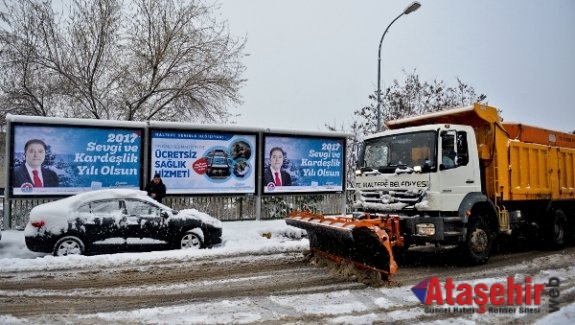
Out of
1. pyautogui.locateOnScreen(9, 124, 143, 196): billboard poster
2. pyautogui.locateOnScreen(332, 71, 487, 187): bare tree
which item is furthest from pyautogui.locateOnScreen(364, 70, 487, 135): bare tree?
pyautogui.locateOnScreen(9, 124, 143, 196): billboard poster

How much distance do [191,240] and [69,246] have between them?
109 inches

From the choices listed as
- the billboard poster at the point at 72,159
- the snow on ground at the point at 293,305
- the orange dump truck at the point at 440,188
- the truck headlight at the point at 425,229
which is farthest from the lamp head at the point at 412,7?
the billboard poster at the point at 72,159

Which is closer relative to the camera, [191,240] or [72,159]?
[191,240]

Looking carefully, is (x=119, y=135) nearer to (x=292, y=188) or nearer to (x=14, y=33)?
(x=292, y=188)

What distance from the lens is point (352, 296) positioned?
670 centimetres

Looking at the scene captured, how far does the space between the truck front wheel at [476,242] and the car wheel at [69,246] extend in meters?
8.30

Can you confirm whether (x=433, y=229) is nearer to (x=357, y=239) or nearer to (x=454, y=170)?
(x=454, y=170)

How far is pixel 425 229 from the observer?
8.34m

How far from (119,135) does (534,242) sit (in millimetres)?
12641

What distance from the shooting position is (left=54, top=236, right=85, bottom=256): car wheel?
9719 millimetres

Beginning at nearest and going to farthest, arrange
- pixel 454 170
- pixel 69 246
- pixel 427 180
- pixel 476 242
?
pixel 427 180 → pixel 454 170 → pixel 476 242 → pixel 69 246

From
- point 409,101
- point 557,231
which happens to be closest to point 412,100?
point 409,101

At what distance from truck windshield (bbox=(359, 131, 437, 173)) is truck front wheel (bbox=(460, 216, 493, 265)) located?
1652 millimetres

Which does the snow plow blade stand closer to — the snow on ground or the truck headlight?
the truck headlight
